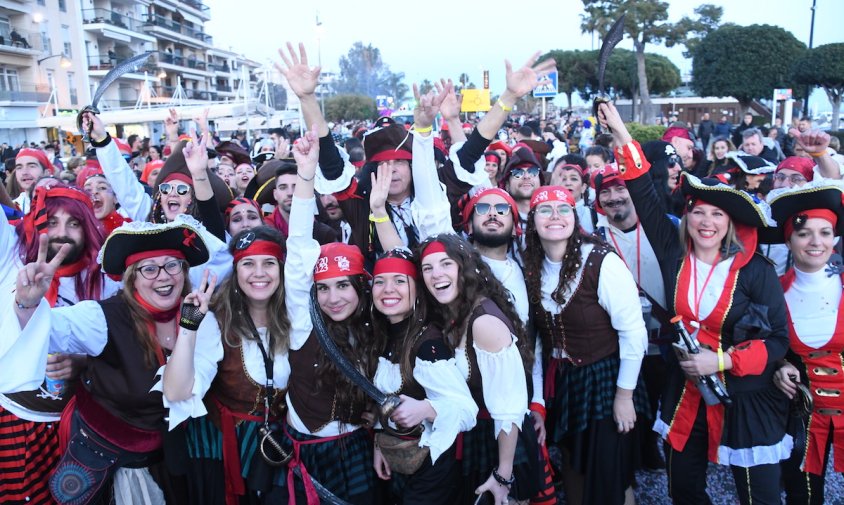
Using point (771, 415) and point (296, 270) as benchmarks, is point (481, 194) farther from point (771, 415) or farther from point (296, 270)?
point (771, 415)

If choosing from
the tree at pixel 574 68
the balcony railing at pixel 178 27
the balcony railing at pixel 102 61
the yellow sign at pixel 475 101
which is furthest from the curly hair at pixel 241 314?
the balcony railing at pixel 178 27

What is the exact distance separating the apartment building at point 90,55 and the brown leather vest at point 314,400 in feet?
82.5

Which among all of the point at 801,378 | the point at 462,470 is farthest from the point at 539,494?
the point at 801,378

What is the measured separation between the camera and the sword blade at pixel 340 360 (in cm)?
258

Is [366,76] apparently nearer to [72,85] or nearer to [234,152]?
[72,85]

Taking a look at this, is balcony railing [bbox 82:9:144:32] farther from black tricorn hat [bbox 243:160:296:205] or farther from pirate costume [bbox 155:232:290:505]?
pirate costume [bbox 155:232:290:505]

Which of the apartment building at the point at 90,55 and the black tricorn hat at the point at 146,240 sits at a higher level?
the apartment building at the point at 90,55

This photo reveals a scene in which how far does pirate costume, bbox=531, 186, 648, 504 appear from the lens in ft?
9.74

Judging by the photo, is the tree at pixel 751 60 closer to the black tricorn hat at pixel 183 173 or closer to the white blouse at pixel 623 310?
the white blouse at pixel 623 310

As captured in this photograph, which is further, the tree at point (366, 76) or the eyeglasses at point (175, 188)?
the tree at point (366, 76)

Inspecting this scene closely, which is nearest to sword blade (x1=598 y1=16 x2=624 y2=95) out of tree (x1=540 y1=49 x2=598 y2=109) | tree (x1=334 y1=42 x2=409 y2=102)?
tree (x1=540 y1=49 x2=598 y2=109)

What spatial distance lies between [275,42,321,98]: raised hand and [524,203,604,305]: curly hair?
158cm

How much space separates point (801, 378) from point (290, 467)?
9.07 ft

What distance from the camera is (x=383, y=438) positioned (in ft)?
9.18
